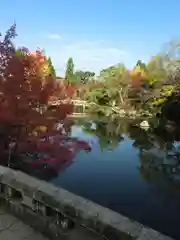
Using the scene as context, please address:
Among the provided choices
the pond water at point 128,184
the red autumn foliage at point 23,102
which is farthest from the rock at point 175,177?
the red autumn foliage at point 23,102

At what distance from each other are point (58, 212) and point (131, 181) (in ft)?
35.0

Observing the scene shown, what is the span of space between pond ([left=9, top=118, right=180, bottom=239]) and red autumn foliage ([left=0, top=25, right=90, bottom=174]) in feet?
7.79

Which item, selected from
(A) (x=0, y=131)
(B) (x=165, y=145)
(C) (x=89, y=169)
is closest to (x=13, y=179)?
(A) (x=0, y=131)

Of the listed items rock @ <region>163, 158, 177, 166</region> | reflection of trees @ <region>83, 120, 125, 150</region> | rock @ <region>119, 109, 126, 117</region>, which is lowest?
reflection of trees @ <region>83, 120, 125, 150</region>

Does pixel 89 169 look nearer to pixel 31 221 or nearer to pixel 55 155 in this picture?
pixel 55 155

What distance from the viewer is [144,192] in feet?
39.2

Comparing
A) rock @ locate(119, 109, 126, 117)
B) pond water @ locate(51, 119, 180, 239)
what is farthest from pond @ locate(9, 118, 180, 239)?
rock @ locate(119, 109, 126, 117)

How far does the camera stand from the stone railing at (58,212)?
7.84 feet

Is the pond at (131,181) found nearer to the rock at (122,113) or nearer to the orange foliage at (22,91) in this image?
the orange foliage at (22,91)

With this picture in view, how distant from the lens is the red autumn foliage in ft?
33.5

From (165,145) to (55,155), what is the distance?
1164 centimetres

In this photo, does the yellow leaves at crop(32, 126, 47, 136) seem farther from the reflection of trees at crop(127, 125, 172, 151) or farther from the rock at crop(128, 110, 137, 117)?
the rock at crop(128, 110, 137, 117)

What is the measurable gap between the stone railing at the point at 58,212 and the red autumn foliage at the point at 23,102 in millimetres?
6717

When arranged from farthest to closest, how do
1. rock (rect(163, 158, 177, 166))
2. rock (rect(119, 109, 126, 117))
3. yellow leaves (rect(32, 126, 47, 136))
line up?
rock (rect(119, 109, 126, 117)) < rock (rect(163, 158, 177, 166)) < yellow leaves (rect(32, 126, 47, 136))
